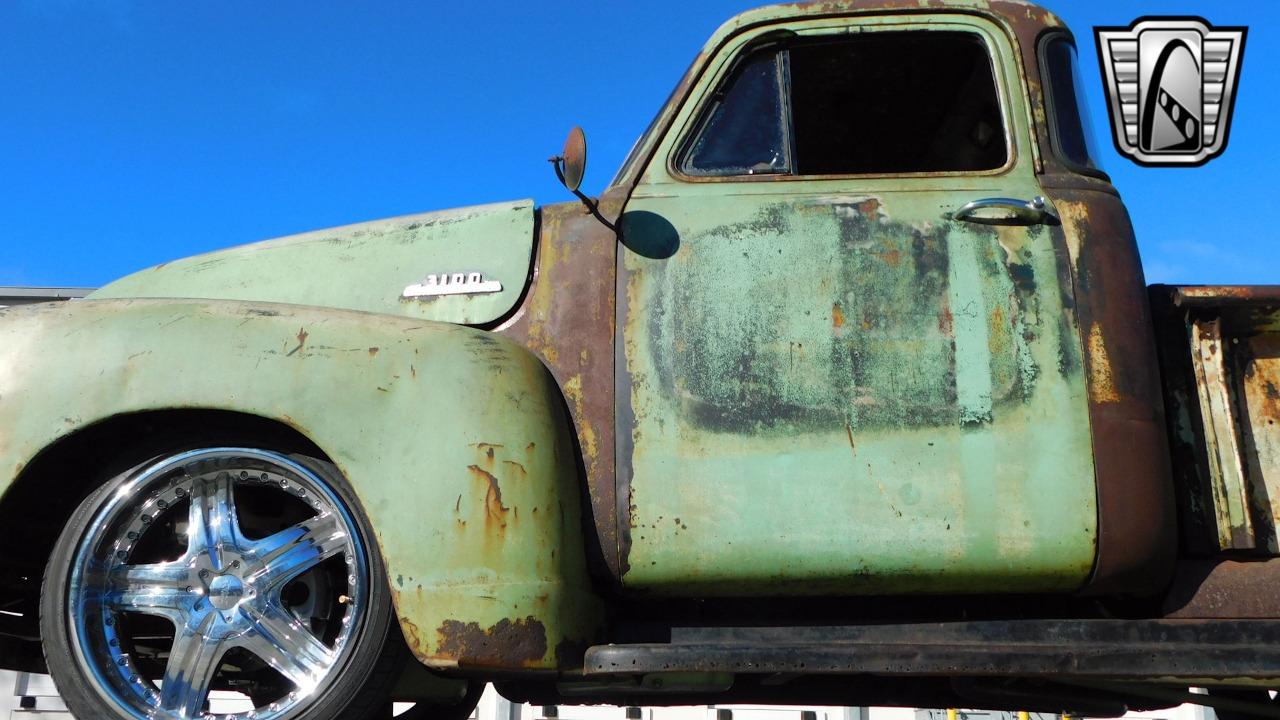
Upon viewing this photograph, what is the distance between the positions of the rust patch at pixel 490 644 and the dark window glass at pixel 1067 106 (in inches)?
82.3

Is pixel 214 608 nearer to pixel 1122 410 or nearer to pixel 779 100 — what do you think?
pixel 779 100

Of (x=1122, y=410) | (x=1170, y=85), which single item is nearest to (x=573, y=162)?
(x=1122, y=410)

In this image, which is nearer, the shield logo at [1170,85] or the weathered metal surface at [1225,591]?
the weathered metal surface at [1225,591]

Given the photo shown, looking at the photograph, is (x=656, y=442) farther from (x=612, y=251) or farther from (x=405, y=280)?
(x=405, y=280)

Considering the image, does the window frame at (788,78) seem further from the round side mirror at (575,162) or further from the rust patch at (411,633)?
the rust patch at (411,633)

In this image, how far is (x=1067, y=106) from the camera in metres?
3.19

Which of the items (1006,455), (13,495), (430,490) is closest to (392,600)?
(430,490)

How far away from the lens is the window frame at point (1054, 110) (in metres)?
3.07

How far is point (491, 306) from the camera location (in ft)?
9.55

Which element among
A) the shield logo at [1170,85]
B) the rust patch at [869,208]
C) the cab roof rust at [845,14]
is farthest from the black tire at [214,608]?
the shield logo at [1170,85]

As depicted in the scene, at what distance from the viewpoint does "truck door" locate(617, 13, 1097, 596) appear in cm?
263

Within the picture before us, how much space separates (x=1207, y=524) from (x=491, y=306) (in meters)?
2.04

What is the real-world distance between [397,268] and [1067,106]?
2109 mm

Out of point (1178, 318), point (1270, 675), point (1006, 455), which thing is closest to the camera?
point (1270, 675)
